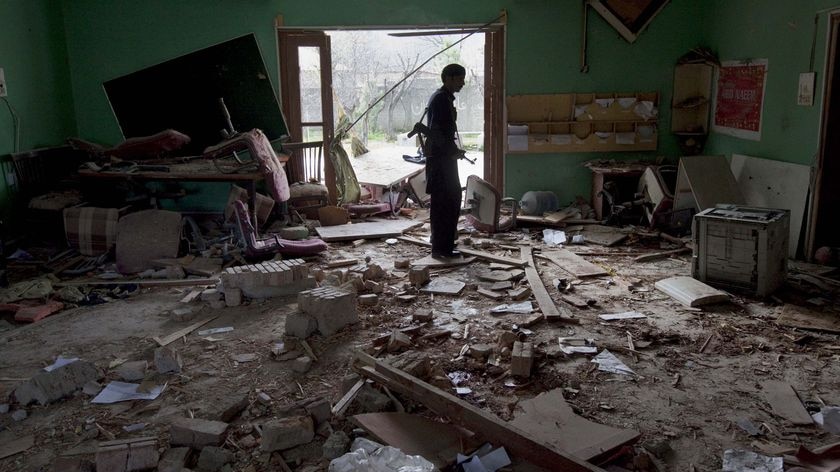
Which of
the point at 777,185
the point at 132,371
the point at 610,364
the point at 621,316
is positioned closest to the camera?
the point at 132,371

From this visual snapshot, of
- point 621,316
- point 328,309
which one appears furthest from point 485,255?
point 328,309

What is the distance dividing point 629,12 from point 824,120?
3.36m

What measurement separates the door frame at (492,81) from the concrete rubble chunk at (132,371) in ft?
18.3

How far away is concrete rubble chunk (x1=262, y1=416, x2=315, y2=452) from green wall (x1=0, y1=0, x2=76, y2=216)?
6.13 meters

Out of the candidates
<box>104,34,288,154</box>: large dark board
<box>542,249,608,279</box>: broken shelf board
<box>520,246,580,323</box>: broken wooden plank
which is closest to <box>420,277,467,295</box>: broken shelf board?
<box>520,246,580,323</box>: broken wooden plank

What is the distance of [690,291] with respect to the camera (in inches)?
229

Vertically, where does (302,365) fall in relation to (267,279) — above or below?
below

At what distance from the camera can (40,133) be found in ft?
27.8

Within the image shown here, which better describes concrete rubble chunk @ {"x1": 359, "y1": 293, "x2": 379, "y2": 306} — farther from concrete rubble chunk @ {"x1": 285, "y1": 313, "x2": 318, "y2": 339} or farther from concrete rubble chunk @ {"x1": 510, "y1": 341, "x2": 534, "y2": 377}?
concrete rubble chunk @ {"x1": 510, "y1": 341, "x2": 534, "y2": 377}

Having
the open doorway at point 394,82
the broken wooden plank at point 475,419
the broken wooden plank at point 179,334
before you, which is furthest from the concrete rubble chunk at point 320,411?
the open doorway at point 394,82

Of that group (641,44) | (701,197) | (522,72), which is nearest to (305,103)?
(522,72)

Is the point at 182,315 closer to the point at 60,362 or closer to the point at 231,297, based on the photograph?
the point at 231,297

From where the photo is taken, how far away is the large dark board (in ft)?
29.7

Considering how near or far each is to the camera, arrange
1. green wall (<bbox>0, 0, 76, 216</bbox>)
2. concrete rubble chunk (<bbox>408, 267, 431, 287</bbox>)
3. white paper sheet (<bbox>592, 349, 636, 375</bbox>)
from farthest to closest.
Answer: green wall (<bbox>0, 0, 76, 216</bbox>) → concrete rubble chunk (<bbox>408, 267, 431, 287</bbox>) → white paper sheet (<bbox>592, 349, 636, 375</bbox>)
